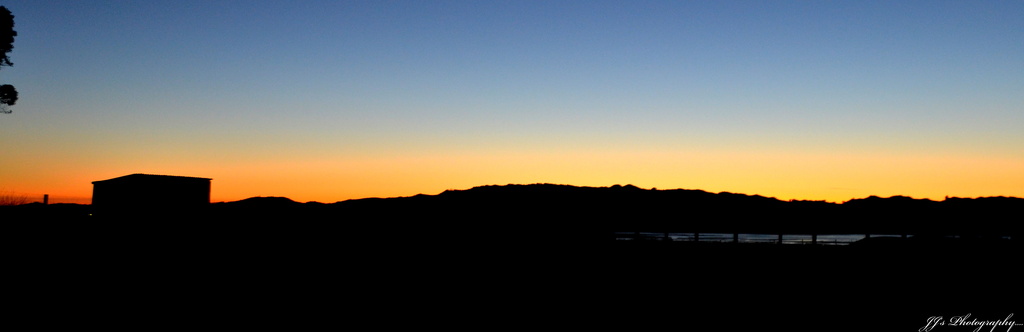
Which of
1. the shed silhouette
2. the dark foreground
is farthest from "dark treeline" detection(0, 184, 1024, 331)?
the shed silhouette

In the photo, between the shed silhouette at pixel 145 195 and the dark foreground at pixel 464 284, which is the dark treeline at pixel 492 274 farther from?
the shed silhouette at pixel 145 195

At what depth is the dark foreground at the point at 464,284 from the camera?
1115cm

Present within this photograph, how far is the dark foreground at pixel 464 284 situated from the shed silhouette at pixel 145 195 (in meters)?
5.01

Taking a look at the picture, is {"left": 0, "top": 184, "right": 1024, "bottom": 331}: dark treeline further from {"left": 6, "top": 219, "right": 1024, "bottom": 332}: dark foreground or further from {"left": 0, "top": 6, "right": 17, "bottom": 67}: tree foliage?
{"left": 0, "top": 6, "right": 17, "bottom": 67}: tree foliage

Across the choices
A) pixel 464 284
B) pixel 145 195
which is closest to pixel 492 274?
pixel 464 284

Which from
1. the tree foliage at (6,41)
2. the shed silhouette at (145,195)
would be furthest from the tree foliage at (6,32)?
the shed silhouette at (145,195)

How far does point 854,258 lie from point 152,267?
17983mm

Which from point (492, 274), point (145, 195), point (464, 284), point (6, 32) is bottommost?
point (464, 284)

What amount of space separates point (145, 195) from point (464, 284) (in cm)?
1647

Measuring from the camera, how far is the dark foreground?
36.6 ft

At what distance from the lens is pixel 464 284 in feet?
46.9

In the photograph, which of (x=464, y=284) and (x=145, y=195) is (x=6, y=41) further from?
(x=464, y=284)

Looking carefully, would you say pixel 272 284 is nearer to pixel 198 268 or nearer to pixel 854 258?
pixel 198 268

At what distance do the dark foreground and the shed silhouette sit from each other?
501 cm
